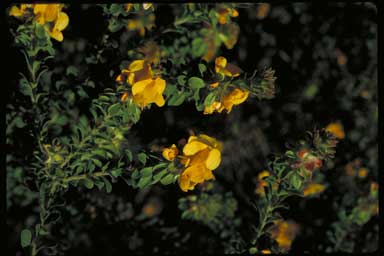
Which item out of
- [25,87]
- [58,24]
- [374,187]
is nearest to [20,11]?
[58,24]

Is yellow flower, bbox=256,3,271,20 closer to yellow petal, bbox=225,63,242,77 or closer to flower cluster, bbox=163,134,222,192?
yellow petal, bbox=225,63,242,77

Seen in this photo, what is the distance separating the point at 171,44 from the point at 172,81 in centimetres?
41

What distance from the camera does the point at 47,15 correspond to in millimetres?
1437

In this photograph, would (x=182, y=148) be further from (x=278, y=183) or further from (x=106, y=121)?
(x=278, y=183)

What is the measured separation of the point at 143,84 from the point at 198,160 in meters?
0.23

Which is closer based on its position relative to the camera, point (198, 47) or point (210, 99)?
point (210, 99)

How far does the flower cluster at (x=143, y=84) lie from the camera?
1.24 metres

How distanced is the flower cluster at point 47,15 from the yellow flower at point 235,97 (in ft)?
1.74

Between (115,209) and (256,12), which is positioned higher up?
(256,12)

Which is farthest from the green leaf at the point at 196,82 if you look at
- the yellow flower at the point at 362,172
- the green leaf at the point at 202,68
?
the yellow flower at the point at 362,172

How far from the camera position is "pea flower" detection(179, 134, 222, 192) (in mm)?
1207

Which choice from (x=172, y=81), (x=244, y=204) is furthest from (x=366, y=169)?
(x=172, y=81)

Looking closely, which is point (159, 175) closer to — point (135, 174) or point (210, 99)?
point (135, 174)

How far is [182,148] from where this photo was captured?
1284 mm
